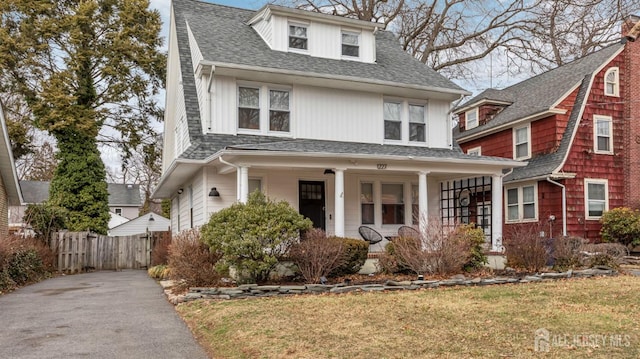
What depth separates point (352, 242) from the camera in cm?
1045

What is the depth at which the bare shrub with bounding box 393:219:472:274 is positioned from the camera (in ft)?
33.3

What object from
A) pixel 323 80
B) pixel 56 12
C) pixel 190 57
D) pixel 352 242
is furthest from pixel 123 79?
pixel 352 242

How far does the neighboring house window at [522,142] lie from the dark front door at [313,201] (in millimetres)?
8864

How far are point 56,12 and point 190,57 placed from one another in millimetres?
12853

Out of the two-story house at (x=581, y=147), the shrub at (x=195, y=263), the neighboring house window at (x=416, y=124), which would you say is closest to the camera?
→ the shrub at (x=195, y=263)

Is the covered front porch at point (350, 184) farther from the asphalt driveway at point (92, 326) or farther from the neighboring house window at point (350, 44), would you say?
the neighboring house window at point (350, 44)

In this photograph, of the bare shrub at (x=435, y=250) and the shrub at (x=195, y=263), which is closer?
the shrub at (x=195, y=263)

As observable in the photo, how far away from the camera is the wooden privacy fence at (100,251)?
54.4ft

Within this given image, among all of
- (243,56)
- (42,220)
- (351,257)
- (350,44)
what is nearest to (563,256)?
(351,257)

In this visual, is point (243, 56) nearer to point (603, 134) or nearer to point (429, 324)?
point (429, 324)

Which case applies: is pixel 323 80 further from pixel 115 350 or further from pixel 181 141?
pixel 115 350

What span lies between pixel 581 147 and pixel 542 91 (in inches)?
126

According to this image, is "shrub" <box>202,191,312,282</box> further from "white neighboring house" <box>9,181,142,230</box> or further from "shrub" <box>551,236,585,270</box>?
"white neighboring house" <box>9,181,142,230</box>

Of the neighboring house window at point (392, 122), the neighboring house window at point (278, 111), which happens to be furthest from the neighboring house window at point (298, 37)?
the neighboring house window at point (392, 122)
